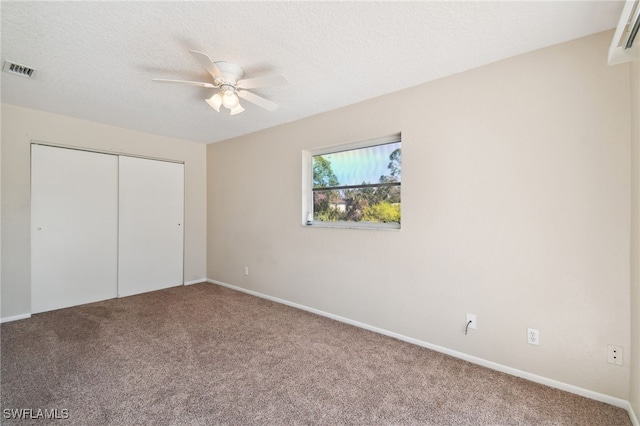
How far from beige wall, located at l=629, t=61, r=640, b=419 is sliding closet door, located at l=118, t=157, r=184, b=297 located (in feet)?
16.3

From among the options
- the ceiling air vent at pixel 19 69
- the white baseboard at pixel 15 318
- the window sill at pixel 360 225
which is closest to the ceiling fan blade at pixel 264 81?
the window sill at pixel 360 225

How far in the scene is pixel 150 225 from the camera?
416 cm

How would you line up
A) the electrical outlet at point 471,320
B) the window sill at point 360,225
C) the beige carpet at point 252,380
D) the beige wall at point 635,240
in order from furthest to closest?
the window sill at point 360,225, the electrical outlet at point 471,320, the beige carpet at point 252,380, the beige wall at point 635,240

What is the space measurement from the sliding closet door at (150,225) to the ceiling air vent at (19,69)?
5.34 ft

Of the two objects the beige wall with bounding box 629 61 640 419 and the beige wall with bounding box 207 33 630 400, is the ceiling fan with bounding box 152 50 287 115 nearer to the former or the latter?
the beige wall with bounding box 207 33 630 400

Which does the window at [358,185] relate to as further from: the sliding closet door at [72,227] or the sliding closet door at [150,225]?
the sliding closet door at [72,227]

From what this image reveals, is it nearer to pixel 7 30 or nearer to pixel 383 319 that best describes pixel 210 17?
pixel 7 30

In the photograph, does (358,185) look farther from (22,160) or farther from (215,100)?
(22,160)

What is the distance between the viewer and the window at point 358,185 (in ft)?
9.36

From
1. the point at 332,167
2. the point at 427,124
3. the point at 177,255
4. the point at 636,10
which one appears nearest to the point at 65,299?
the point at 177,255

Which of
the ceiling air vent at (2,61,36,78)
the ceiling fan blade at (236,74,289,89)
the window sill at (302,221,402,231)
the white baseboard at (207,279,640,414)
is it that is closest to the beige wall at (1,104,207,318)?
the ceiling air vent at (2,61,36,78)

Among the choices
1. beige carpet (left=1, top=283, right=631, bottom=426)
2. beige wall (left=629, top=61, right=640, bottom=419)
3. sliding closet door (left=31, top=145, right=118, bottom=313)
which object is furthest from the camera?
sliding closet door (left=31, top=145, right=118, bottom=313)

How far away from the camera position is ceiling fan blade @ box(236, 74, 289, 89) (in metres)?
1.95
